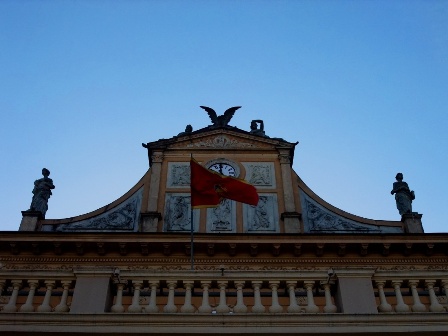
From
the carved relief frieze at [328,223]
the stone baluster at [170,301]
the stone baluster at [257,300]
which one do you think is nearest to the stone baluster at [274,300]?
the stone baluster at [257,300]

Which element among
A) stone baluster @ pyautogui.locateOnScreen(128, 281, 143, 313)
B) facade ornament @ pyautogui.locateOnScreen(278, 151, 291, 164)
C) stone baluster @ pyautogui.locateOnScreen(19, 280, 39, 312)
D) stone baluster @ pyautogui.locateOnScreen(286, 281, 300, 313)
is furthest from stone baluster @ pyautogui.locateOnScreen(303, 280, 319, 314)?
facade ornament @ pyautogui.locateOnScreen(278, 151, 291, 164)

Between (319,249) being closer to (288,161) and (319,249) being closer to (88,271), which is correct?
(288,161)

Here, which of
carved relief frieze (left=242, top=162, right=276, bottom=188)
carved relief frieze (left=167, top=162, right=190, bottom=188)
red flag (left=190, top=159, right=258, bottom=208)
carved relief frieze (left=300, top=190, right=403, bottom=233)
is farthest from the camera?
carved relief frieze (left=242, top=162, right=276, bottom=188)

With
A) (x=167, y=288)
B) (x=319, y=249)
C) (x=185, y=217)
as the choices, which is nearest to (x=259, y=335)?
(x=167, y=288)

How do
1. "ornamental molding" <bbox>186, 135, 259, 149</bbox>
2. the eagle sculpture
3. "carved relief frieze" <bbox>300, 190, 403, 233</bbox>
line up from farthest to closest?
the eagle sculpture < "ornamental molding" <bbox>186, 135, 259, 149</bbox> < "carved relief frieze" <bbox>300, 190, 403, 233</bbox>

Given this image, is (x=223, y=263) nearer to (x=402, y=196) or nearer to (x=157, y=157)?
(x=157, y=157)

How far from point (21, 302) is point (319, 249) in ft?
35.2

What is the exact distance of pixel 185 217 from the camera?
18.9m

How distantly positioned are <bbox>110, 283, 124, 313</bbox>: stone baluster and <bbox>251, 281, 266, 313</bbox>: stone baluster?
163cm

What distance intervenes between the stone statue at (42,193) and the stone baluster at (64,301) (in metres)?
11.8

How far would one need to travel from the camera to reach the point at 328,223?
19.0 m

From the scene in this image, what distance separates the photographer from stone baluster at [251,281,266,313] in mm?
7383

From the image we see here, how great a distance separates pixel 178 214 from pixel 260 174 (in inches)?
131

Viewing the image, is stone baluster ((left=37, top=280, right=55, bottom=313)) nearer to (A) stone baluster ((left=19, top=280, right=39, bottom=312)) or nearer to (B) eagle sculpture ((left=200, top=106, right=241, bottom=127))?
(A) stone baluster ((left=19, top=280, right=39, bottom=312))
